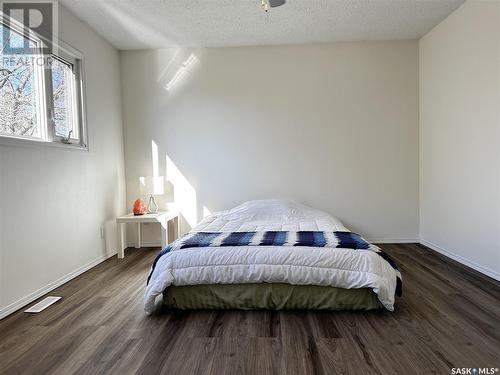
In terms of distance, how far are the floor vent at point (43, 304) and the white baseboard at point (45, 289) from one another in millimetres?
81

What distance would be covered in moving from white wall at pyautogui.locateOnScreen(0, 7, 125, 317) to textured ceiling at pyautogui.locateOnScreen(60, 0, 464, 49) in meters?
0.35

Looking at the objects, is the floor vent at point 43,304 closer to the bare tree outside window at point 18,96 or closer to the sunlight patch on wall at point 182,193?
the bare tree outside window at point 18,96

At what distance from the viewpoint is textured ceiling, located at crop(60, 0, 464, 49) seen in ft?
10.2

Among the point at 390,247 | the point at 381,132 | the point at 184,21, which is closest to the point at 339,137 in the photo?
the point at 381,132

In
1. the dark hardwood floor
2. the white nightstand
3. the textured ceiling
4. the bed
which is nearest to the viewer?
the dark hardwood floor

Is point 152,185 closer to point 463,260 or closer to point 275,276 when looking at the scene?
point 275,276

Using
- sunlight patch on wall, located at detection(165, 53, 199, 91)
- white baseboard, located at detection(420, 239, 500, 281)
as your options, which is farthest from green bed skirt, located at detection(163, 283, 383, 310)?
sunlight patch on wall, located at detection(165, 53, 199, 91)

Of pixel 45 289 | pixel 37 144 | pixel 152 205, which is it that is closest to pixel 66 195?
pixel 37 144

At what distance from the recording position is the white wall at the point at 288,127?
411 centimetres

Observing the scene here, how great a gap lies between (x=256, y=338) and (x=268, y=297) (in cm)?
41

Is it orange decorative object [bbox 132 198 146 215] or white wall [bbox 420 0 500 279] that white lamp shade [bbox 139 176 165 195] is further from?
white wall [bbox 420 0 500 279]

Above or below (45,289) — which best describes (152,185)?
above

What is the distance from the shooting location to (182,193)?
168 inches

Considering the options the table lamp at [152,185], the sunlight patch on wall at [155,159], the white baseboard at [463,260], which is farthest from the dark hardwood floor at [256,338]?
the sunlight patch on wall at [155,159]
